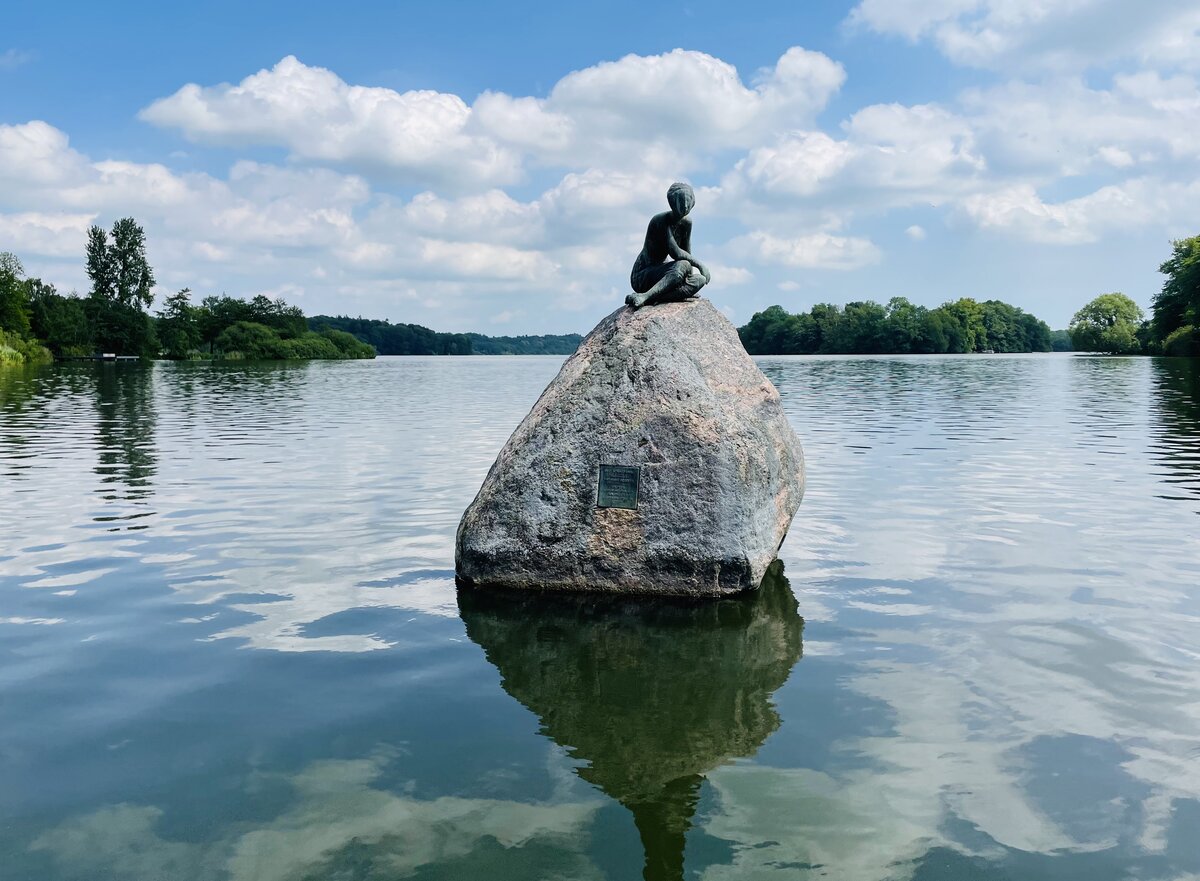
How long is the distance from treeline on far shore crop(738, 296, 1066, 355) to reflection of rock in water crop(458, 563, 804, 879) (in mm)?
165704

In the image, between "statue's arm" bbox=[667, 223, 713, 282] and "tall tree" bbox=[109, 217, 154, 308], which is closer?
"statue's arm" bbox=[667, 223, 713, 282]

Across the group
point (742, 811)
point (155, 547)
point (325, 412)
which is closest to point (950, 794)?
point (742, 811)

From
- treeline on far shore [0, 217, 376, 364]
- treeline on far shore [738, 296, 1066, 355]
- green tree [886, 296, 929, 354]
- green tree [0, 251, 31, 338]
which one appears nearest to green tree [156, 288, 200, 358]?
treeline on far shore [0, 217, 376, 364]

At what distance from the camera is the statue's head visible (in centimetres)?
1126

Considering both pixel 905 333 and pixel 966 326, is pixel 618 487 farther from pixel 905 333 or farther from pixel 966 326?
pixel 966 326

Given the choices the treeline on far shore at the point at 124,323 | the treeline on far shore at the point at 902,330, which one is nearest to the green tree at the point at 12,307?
the treeline on far shore at the point at 124,323

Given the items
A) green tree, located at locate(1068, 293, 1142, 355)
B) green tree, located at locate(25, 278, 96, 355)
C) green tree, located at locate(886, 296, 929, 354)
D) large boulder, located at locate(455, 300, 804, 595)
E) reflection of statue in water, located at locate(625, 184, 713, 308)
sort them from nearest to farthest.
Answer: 1. large boulder, located at locate(455, 300, 804, 595)
2. reflection of statue in water, located at locate(625, 184, 713, 308)
3. green tree, located at locate(25, 278, 96, 355)
4. green tree, located at locate(1068, 293, 1142, 355)
5. green tree, located at locate(886, 296, 929, 354)

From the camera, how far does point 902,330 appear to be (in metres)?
171

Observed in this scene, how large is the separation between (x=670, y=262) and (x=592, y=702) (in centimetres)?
641

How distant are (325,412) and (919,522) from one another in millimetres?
24711

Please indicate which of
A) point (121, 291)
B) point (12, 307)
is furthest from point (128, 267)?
point (12, 307)

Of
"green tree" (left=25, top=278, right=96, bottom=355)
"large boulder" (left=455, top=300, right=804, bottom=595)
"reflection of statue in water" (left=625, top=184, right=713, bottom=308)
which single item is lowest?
"large boulder" (left=455, top=300, right=804, bottom=595)

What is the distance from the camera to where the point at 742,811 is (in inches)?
195

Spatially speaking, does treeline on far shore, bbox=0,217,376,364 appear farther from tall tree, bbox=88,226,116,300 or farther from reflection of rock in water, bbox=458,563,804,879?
reflection of rock in water, bbox=458,563,804,879
